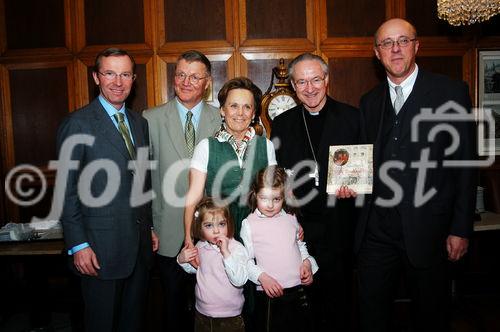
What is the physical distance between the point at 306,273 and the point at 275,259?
0.65ft

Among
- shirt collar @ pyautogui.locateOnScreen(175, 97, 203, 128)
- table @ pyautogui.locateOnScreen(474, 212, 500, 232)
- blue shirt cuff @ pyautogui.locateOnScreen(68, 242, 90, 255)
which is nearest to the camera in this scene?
blue shirt cuff @ pyautogui.locateOnScreen(68, 242, 90, 255)

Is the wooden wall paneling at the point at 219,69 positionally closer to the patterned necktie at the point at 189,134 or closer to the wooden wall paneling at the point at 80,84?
the wooden wall paneling at the point at 80,84

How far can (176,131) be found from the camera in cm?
259

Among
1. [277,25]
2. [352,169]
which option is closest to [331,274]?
[352,169]

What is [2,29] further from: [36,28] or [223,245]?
[223,245]

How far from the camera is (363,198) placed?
7.82ft

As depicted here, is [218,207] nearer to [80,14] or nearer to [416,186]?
[416,186]

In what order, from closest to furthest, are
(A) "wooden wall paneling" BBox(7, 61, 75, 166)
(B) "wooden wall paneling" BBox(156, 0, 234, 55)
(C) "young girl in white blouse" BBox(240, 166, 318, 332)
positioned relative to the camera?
(C) "young girl in white blouse" BBox(240, 166, 318, 332) → (B) "wooden wall paneling" BBox(156, 0, 234, 55) → (A) "wooden wall paneling" BBox(7, 61, 75, 166)

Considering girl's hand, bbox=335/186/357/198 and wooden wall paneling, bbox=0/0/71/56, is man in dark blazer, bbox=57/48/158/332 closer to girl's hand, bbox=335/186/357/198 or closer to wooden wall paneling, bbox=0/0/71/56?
girl's hand, bbox=335/186/357/198

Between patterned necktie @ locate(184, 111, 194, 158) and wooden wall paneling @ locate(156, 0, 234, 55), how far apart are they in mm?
1573

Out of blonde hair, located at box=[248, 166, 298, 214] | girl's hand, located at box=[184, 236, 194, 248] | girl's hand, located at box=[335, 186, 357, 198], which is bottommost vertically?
girl's hand, located at box=[184, 236, 194, 248]

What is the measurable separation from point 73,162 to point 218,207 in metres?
0.77

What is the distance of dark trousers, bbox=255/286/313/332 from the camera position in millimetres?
2195


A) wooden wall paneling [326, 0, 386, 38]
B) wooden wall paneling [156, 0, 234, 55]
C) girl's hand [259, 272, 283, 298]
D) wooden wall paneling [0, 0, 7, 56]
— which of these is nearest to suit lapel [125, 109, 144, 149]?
girl's hand [259, 272, 283, 298]
